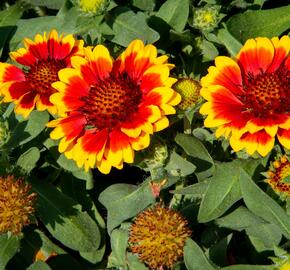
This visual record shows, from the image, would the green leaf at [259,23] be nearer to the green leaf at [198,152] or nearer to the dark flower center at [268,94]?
the dark flower center at [268,94]

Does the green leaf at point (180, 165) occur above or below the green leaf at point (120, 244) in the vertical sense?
above

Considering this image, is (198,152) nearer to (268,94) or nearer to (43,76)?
(268,94)

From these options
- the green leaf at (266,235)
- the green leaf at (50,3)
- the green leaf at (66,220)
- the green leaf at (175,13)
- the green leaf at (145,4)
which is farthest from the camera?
the green leaf at (50,3)

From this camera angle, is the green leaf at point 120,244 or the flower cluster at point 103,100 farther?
the green leaf at point 120,244

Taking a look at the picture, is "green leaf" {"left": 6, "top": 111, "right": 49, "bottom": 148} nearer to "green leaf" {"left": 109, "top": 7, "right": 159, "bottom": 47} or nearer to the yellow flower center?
"green leaf" {"left": 109, "top": 7, "right": 159, "bottom": 47}

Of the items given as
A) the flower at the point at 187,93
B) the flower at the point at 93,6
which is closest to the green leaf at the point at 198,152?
the flower at the point at 187,93

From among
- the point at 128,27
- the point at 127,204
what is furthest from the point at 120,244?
the point at 128,27

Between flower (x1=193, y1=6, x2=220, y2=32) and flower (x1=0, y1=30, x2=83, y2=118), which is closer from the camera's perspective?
flower (x1=0, y1=30, x2=83, y2=118)

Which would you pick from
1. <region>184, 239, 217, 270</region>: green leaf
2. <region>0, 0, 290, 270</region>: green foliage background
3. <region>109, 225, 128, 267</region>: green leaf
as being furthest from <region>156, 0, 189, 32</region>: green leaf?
<region>184, 239, 217, 270</region>: green leaf
